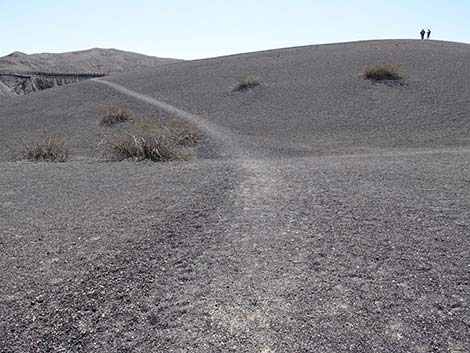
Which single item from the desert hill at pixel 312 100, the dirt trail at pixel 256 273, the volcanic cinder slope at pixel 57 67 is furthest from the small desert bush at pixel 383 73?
the volcanic cinder slope at pixel 57 67

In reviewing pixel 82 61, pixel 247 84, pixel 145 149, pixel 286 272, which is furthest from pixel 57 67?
pixel 286 272

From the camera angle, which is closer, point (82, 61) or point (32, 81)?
point (32, 81)

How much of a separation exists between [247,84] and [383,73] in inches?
289

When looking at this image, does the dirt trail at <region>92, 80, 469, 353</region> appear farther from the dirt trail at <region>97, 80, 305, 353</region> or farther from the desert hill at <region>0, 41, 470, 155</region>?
the desert hill at <region>0, 41, 470, 155</region>

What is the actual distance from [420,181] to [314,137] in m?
8.59

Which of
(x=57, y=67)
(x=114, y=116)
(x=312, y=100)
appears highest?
(x=57, y=67)

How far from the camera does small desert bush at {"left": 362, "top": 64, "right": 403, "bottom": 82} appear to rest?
24.6m

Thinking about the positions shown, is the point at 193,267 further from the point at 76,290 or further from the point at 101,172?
the point at 101,172

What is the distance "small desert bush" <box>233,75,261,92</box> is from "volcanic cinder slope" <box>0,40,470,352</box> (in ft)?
38.2

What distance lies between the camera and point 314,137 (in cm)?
1772

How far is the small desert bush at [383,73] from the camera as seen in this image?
2458 centimetres

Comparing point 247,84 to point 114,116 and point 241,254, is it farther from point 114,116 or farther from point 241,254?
point 241,254

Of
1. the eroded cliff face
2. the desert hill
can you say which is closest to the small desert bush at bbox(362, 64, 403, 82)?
the desert hill

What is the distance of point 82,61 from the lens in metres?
134
